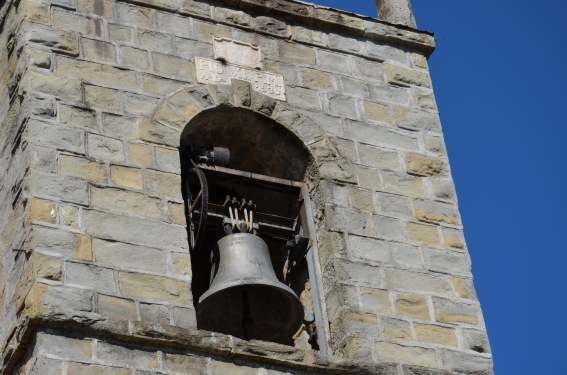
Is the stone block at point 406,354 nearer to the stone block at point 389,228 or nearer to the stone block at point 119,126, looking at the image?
the stone block at point 389,228

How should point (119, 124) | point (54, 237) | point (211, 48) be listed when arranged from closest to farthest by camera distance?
point (54, 237)
point (119, 124)
point (211, 48)

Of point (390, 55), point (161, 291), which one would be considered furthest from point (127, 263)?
point (390, 55)

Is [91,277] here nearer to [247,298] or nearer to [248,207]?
[247,298]

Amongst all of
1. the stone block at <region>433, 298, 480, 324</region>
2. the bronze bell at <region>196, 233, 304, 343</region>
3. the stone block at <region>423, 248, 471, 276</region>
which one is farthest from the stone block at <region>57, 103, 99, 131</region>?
the stone block at <region>433, 298, 480, 324</region>

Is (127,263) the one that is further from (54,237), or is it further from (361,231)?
(361,231)

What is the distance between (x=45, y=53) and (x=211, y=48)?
1.12 meters

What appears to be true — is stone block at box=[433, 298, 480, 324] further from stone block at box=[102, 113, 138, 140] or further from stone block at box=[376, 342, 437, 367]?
stone block at box=[102, 113, 138, 140]

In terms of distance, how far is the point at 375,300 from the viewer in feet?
33.9

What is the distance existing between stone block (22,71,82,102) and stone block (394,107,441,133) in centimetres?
210

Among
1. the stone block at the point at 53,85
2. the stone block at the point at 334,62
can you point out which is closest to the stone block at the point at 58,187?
the stone block at the point at 53,85

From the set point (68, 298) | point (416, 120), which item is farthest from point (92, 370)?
point (416, 120)

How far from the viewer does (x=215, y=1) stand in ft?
37.8

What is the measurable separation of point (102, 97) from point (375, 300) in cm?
190

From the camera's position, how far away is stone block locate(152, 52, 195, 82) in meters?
10.9
